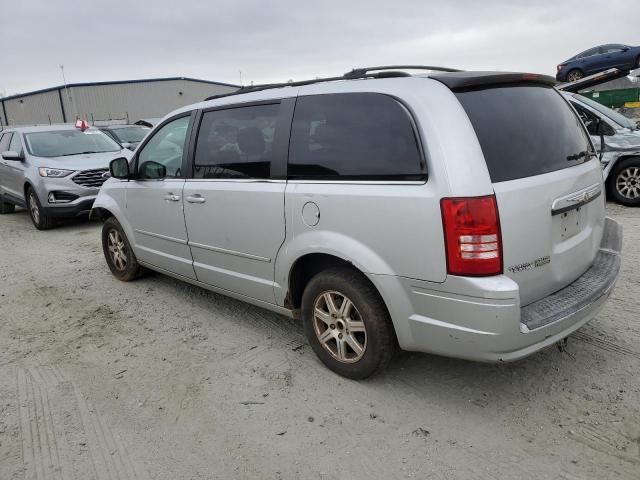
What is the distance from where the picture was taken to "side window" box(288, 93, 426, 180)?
2666 millimetres

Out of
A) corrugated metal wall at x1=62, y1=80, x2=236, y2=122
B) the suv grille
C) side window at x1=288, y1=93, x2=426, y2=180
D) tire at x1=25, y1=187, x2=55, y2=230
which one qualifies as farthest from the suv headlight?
corrugated metal wall at x1=62, y1=80, x2=236, y2=122

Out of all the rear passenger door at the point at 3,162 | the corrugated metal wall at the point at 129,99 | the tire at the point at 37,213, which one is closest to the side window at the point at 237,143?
the tire at the point at 37,213

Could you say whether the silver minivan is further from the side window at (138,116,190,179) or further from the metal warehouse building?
the metal warehouse building

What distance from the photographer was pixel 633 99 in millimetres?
17875

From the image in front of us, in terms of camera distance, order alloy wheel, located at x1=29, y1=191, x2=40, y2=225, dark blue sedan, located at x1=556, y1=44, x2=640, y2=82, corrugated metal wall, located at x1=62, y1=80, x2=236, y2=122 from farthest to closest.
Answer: corrugated metal wall, located at x1=62, y1=80, x2=236, y2=122, dark blue sedan, located at x1=556, y1=44, x2=640, y2=82, alloy wheel, located at x1=29, y1=191, x2=40, y2=225

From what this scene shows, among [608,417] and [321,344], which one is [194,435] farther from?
[608,417]

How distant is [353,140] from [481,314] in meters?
1.21

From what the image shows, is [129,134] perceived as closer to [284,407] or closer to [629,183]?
[629,183]

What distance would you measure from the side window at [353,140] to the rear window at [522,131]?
359mm

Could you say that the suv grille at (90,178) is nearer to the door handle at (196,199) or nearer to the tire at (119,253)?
the tire at (119,253)

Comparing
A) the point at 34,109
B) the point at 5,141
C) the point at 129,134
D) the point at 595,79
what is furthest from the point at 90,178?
the point at 34,109

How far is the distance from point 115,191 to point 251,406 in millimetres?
3059

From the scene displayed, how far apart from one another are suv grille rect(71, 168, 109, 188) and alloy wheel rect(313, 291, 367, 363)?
6.84 m

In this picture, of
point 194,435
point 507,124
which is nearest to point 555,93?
point 507,124
